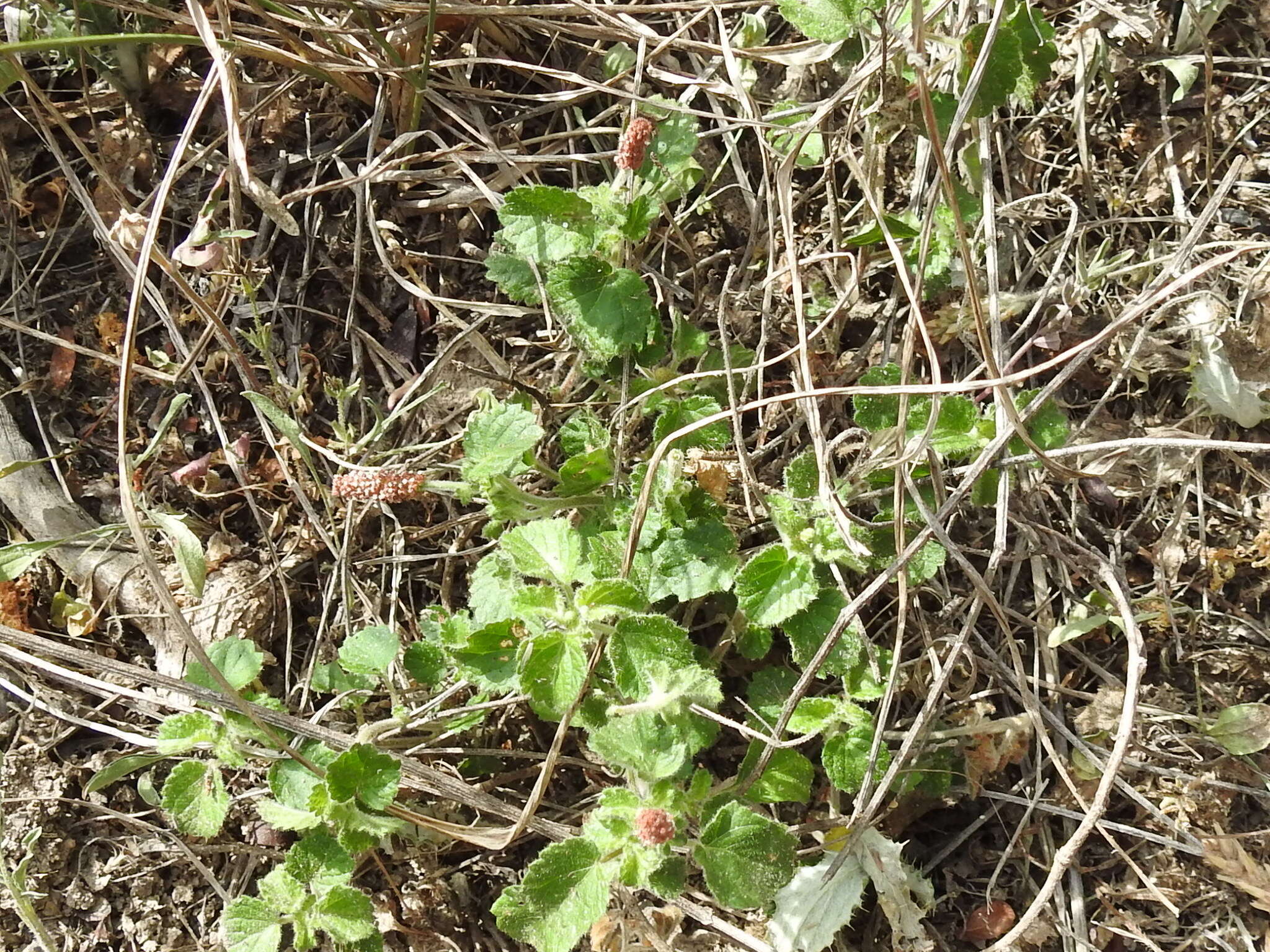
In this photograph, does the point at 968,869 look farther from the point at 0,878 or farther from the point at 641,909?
the point at 0,878

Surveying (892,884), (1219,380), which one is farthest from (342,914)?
(1219,380)

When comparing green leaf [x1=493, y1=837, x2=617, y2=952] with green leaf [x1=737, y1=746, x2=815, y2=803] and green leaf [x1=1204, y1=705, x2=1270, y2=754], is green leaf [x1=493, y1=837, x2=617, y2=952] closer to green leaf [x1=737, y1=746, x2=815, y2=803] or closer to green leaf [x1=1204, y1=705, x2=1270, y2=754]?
green leaf [x1=737, y1=746, x2=815, y2=803]

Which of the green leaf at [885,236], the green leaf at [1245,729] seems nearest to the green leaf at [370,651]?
the green leaf at [885,236]

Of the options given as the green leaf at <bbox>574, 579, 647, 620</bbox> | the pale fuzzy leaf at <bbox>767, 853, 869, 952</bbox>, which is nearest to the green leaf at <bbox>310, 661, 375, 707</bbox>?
the green leaf at <bbox>574, 579, 647, 620</bbox>

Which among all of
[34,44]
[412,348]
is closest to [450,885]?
[412,348]

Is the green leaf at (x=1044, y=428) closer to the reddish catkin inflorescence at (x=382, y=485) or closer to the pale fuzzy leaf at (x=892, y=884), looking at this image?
the pale fuzzy leaf at (x=892, y=884)

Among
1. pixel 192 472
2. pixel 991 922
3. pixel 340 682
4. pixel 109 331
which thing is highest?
pixel 109 331

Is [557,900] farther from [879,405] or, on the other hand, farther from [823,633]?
[879,405]

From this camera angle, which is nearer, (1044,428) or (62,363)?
(1044,428)
